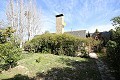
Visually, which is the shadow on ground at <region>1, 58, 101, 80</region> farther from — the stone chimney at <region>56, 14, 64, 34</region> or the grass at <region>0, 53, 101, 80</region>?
the stone chimney at <region>56, 14, 64, 34</region>

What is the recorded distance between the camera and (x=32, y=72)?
42.5 ft

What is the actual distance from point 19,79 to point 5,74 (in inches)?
65.0

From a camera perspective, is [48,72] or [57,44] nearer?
[48,72]

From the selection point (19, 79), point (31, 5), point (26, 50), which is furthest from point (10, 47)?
point (31, 5)

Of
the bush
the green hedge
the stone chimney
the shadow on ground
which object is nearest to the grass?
the shadow on ground

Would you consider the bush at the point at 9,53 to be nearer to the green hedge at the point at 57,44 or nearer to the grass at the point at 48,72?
the grass at the point at 48,72

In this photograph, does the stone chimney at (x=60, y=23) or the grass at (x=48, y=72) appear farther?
the stone chimney at (x=60, y=23)

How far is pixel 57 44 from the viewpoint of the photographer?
21.7 meters

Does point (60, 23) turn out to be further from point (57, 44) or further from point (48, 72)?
point (48, 72)

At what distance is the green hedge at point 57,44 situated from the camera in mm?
21062

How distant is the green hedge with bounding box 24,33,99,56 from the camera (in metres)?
21.1

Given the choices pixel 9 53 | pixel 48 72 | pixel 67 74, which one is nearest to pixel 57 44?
pixel 48 72

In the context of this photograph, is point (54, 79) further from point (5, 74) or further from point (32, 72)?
point (5, 74)

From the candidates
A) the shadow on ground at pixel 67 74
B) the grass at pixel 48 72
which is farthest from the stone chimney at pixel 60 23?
the shadow on ground at pixel 67 74
